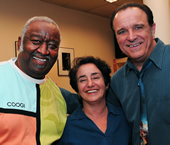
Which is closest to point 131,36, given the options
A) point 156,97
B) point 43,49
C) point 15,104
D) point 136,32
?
point 136,32

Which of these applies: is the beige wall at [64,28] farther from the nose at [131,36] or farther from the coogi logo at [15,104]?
the nose at [131,36]

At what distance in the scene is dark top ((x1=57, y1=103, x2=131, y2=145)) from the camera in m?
1.77

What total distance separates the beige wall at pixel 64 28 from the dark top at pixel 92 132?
2.59m

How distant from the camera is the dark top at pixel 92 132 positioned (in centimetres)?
177

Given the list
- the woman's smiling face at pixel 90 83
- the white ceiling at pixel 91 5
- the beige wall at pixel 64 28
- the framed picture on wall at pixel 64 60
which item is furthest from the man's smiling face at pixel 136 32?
the white ceiling at pixel 91 5

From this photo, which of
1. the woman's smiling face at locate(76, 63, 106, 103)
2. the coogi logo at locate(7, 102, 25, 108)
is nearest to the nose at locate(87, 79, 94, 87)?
the woman's smiling face at locate(76, 63, 106, 103)

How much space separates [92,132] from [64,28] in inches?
142

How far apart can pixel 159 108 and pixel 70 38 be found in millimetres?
3871

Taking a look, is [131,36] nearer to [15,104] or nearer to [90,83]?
[90,83]

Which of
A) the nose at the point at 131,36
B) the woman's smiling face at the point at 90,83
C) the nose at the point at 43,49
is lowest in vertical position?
the woman's smiling face at the point at 90,83

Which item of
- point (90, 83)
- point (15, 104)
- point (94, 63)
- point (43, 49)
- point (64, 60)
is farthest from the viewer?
point (64, 60)

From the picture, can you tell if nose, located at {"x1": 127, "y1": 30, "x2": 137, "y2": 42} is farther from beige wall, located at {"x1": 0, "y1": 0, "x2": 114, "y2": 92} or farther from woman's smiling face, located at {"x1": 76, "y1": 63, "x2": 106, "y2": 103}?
beige wall, located at {"x1": 0, "y1": 0, "x2": 114, "y2": 92}

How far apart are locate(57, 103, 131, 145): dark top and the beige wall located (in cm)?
259

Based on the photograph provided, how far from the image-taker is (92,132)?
182cm
